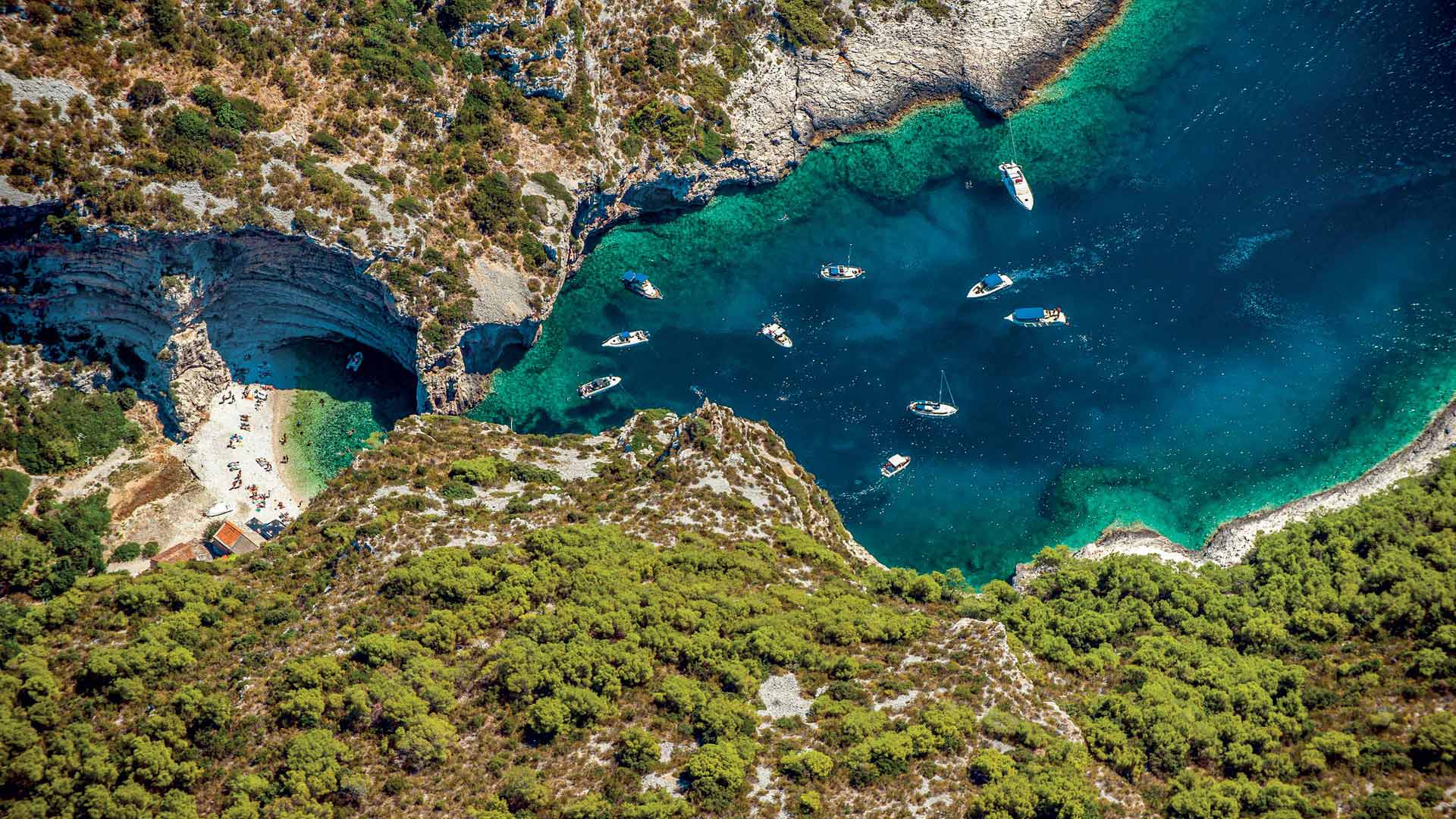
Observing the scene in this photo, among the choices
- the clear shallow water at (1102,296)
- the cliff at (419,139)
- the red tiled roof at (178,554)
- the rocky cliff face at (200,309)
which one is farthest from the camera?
the clear shallow water at (1102,296)

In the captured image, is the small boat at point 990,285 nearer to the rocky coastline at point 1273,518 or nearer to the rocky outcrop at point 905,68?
the rocky outcrop at point 905,68

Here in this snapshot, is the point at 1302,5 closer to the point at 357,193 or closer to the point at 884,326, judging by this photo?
the point at 884,326

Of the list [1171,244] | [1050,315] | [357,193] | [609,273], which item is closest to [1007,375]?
[1050,315]

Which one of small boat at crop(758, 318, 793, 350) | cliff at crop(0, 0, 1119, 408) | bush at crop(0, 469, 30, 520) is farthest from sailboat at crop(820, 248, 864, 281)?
bush at crop(0, 469, 30, 520)

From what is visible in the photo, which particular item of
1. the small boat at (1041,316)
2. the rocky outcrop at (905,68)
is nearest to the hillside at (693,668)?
the small boat at (1041,316)

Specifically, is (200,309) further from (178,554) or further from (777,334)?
(777,334)
